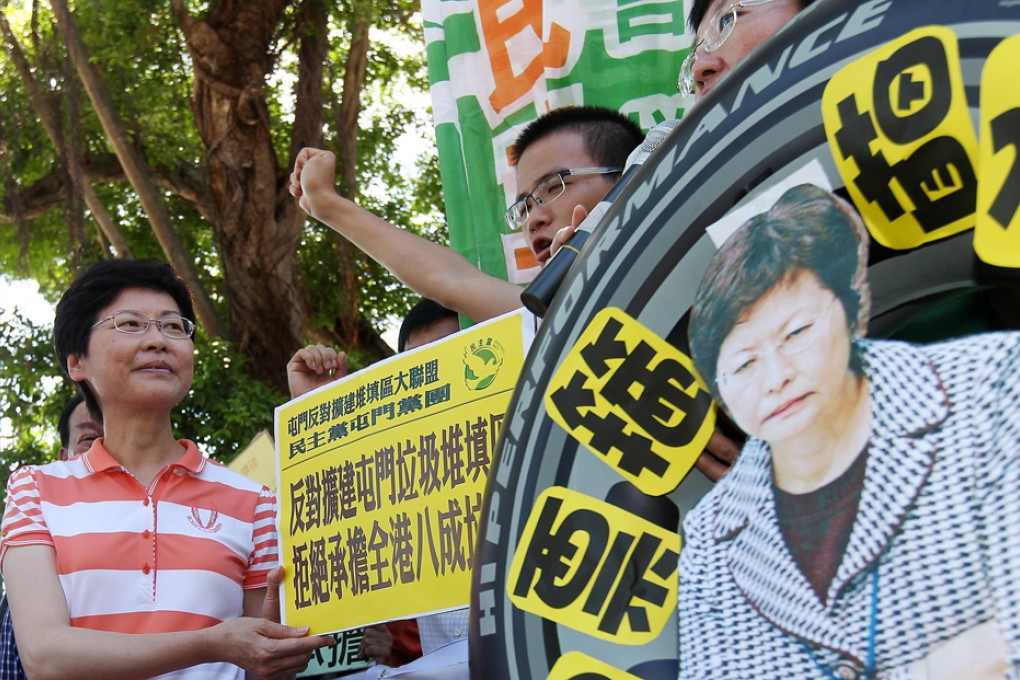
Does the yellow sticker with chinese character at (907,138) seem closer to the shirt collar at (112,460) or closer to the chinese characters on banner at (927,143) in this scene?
the chinese characters on banner at (927,143)

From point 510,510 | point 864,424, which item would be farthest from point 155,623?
point 864,424

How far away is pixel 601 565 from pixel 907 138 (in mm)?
462

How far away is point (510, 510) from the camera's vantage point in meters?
1.16

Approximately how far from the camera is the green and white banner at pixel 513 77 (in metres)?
2.71

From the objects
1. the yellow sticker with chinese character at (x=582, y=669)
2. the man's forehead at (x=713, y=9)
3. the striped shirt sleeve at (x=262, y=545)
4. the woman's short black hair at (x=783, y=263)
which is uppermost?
the man's forehead at (x=713, y=9)

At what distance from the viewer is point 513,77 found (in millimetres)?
2834

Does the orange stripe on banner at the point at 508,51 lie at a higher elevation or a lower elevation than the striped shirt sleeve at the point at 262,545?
higher

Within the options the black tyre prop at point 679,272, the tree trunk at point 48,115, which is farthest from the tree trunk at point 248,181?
the black tyre prop at point 679,272

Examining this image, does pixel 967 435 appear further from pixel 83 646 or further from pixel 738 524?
pixel 83 646

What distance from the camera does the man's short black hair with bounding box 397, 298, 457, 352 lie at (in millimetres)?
2592

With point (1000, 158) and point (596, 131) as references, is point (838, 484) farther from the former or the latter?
point (596, 131)

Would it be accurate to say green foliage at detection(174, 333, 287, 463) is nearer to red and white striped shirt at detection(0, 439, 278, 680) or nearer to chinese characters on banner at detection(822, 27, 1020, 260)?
red and white striped shirt at detection(0, 439, 278, 680)

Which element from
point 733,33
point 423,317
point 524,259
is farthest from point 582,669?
point 524,259

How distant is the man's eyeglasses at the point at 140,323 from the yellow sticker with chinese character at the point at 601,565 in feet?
3.99
